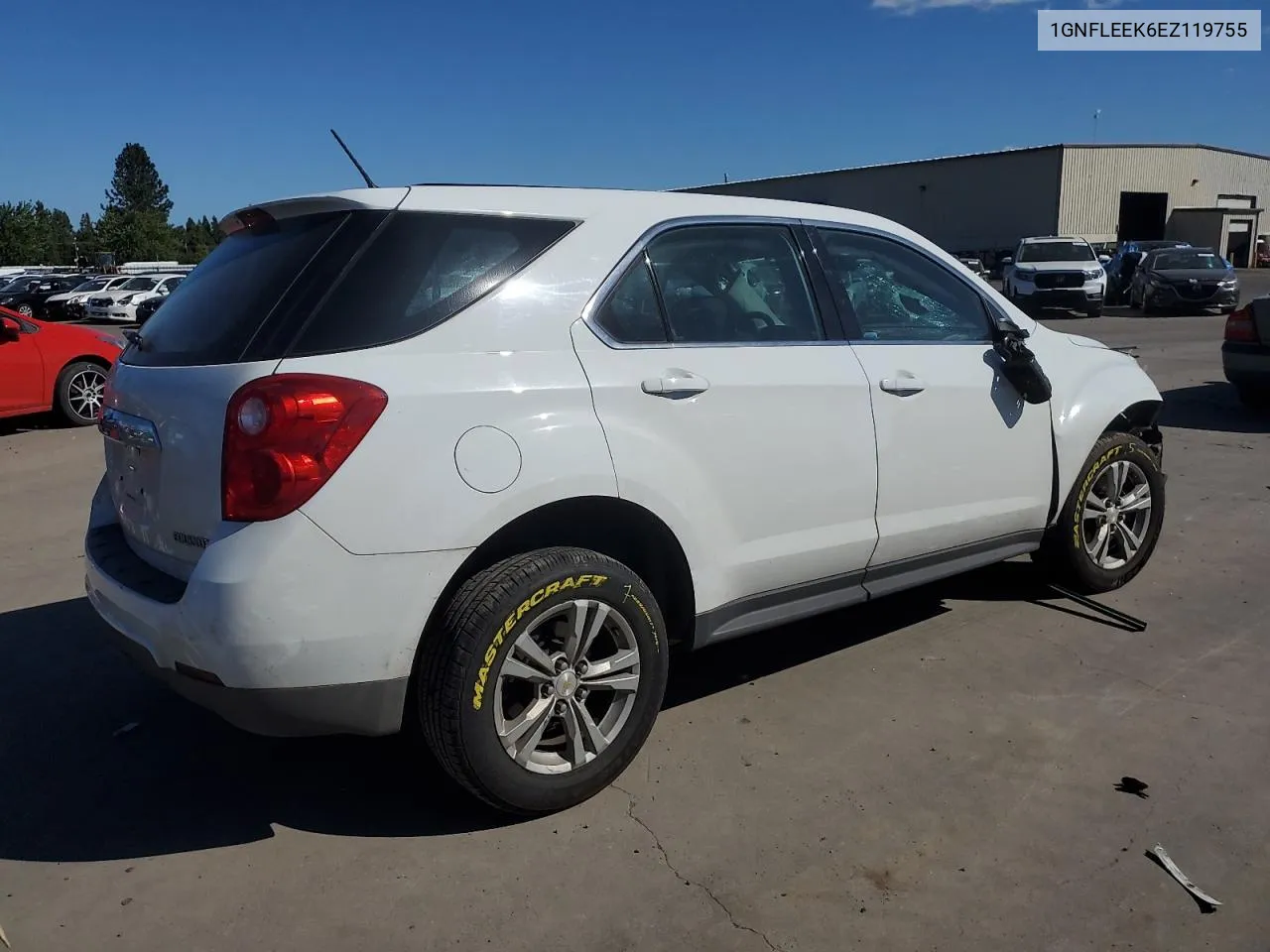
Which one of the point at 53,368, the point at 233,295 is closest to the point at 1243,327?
the point at 233,295

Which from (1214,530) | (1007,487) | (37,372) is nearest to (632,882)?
(1007,487)

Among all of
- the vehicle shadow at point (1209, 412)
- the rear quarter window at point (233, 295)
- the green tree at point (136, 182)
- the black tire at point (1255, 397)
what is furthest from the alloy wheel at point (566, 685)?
the green tree at point (136, 182)

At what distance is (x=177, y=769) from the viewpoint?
3.40 m

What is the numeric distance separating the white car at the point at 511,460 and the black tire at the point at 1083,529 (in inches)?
33.7

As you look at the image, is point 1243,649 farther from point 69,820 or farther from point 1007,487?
point 69,820

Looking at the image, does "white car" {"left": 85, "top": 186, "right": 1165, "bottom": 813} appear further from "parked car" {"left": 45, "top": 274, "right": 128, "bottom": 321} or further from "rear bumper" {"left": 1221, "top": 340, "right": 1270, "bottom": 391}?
"parked car" {"left": 45, "top": 274, "right": 128, "bottom": 321}

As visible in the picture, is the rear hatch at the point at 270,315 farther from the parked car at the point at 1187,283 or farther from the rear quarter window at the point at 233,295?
the parked car at the point at 1187,283

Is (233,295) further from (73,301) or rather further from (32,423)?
(73,301)

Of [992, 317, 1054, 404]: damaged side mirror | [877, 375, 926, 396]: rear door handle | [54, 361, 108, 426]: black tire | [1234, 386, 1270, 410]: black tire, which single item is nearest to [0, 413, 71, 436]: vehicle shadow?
[54, 361, 108, 426]: black tire

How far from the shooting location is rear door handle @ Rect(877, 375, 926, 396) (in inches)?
147

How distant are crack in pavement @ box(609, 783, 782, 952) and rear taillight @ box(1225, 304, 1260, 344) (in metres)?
8.67

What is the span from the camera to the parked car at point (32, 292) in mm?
35625

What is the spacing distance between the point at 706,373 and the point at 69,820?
236 centimetres

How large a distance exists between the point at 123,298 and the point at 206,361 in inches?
1294
